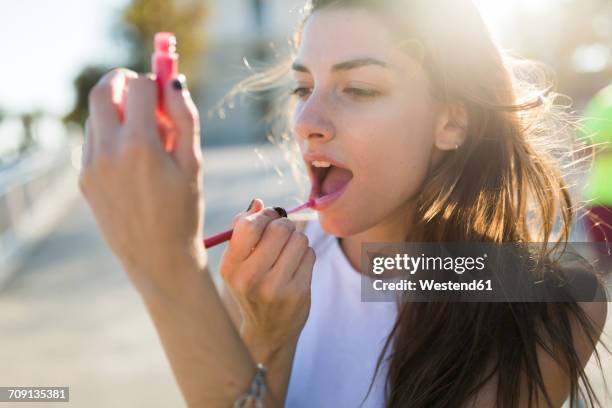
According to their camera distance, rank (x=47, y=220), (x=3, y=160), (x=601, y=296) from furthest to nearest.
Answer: (x=3, y=160)
(x=47, y=220)
(x=601, y=296)

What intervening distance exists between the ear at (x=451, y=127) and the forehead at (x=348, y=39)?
0.28 m

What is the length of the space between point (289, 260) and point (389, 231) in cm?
71

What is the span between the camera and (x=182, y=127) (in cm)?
114

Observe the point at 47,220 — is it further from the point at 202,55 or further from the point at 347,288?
the point at 202,55

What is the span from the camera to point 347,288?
7.46 ft

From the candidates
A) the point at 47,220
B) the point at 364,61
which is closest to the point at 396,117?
the point at 364,61

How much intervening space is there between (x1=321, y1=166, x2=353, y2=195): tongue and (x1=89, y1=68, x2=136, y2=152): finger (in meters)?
1.13

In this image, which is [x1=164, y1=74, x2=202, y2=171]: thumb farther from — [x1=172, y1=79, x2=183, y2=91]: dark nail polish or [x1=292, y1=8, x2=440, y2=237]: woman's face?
[x1=292, y1=8, x2=440, y2=237]: woman's face

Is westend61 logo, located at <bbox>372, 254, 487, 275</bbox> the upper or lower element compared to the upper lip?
lower

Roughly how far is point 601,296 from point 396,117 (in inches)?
31.3

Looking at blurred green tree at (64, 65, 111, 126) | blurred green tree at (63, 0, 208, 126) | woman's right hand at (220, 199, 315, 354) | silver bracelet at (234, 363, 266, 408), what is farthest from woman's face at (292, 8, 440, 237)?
blurred green tree at (64, 65, 111, 126)

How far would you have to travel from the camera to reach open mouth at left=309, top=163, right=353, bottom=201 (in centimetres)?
220

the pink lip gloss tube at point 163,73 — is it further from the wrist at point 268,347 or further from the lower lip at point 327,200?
the lower lip at point 327,200

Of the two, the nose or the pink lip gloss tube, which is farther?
the nose
